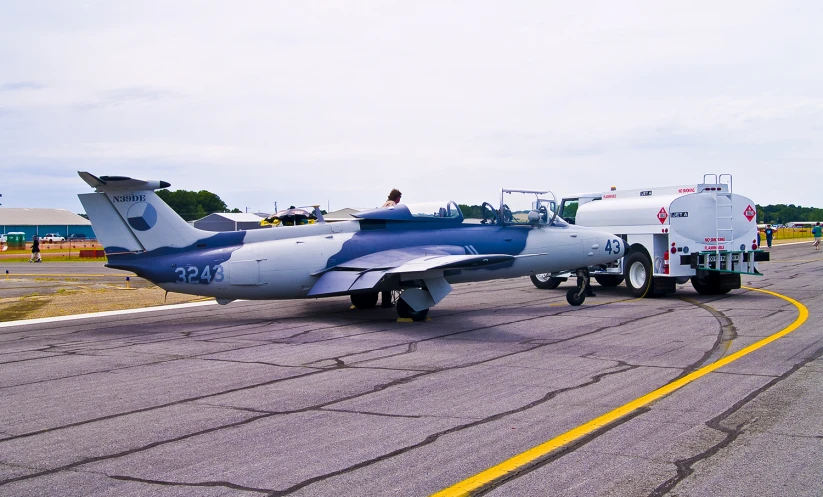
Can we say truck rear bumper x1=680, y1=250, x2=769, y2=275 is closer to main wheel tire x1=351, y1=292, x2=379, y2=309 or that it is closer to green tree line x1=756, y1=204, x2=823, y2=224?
main wheel tire x1=351, y1=292, x2=379, y2=309

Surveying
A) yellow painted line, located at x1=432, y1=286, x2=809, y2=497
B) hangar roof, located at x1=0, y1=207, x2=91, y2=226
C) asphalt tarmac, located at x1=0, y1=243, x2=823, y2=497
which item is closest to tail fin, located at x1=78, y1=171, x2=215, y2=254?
asphalt tarmac, located at x1=0, y1=243, x2=823, y2=497

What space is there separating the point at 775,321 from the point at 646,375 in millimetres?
7216

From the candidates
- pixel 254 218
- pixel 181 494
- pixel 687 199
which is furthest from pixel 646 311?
pixel 254 218

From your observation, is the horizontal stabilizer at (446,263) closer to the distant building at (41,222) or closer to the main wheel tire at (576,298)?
the main wheel tire at (576,298)

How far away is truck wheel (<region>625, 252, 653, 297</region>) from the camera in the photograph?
21.2 metres

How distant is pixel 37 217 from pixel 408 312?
13874 cm

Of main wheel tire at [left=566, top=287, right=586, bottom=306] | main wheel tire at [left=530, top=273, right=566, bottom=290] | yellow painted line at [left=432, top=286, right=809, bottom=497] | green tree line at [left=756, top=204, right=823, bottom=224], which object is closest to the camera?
yellow painted line at [left=432, top=286, right=809, bottom=497]

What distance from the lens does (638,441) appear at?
666 centimetres

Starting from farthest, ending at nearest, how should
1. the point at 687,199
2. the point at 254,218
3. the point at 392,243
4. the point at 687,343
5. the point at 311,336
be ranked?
the point at 254,218
the point at 687,199
the point at 392,243
the point at 311,336
the point at 687,343

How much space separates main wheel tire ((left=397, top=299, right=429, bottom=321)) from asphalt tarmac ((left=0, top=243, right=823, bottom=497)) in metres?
0.61

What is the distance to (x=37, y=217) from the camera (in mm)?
136250

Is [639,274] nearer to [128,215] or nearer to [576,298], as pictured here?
[576,298]

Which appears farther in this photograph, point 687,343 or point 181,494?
point 687,343

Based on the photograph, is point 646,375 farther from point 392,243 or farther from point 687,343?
point 392,243
